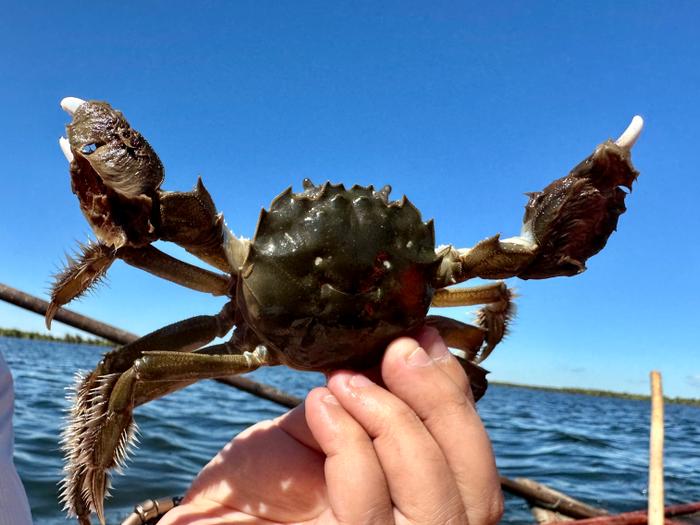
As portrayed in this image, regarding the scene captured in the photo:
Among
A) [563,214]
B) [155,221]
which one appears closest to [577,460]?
[563,214]

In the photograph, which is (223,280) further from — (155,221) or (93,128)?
(93,128)

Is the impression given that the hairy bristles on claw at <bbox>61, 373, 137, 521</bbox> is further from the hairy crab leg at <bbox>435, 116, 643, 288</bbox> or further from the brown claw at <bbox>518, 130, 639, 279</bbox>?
the brown claw at <bbox>518, 130, 639, 279</bbox>

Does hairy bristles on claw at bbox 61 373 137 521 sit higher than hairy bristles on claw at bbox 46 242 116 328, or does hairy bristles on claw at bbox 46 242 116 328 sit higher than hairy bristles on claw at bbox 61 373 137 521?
hairy bristles on claw at bbox 46 242 116 328

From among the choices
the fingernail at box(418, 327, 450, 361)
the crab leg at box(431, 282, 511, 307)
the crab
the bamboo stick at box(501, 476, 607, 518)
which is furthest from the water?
the fingernail at box(418, 327, 450, 361)

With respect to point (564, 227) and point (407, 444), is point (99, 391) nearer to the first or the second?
point (407, 444)

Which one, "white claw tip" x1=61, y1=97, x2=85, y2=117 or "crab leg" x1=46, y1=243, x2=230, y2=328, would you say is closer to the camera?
"white claw tip" x1=61, y1=97, x2=85, y2=117

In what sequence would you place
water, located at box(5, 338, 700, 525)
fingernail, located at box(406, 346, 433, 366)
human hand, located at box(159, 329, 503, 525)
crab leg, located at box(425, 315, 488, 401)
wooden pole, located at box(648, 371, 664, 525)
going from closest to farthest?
1. human hand, located at box(159, 329, 503, 525)
2. fingernail, located at box(406, 346, 433, 366)
3. wooden pole, located at box(648, 371, 664, 525)
4. crab leg, located at box(425, 315, 488, 401)
5. water, located at box(5, 338, 700, 525)

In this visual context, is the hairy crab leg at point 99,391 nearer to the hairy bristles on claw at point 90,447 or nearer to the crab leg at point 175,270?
the hairy bristles on claw at point 90,447
